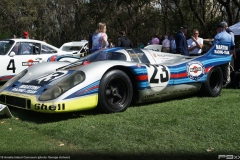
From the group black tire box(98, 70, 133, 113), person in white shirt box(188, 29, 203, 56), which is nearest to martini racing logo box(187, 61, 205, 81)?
black tire box(98, 70, 133, 113)

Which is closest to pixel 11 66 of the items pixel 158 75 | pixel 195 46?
pixel 158 75

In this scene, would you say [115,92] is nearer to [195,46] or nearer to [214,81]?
[214,81]

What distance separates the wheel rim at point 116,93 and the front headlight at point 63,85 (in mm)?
472

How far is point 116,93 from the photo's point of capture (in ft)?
16.8

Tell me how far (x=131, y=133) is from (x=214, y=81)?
3.41m

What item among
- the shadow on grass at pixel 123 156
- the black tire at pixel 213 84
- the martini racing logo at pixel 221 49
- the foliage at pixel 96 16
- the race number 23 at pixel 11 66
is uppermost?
the foliage at pixel 96 16

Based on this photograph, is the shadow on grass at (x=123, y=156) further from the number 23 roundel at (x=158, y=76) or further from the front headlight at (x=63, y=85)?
the number 23 roundel at (x=158, y=76)

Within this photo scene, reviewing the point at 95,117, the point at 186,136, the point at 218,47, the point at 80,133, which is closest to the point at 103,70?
the point at 95,117

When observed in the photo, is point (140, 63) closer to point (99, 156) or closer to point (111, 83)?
point (111, 83)

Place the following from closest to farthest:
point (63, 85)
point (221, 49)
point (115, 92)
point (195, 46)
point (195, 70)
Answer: point (63, 85) < point (115, 92) < point (195, 70) < point (221, 49) < point (195, 46)

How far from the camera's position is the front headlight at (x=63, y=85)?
4.54 metres

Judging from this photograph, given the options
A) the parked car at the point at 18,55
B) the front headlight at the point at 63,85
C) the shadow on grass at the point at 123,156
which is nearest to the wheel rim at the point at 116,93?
the front headlight at the point at 63,85

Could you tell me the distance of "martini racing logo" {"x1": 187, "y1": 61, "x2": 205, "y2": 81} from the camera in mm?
6094

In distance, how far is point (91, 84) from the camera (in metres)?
4.73
